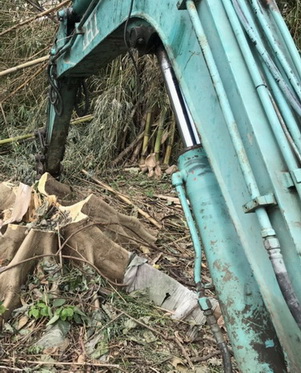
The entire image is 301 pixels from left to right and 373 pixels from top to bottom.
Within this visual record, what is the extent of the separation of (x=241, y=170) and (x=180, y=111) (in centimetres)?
46

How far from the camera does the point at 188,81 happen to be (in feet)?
5.19

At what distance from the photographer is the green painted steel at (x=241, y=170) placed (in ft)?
4.09

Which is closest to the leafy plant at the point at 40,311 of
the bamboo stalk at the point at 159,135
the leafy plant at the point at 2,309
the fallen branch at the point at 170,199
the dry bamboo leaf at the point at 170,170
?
the leafy plant at the point at 2,309

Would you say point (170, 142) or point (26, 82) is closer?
point (170, 142)

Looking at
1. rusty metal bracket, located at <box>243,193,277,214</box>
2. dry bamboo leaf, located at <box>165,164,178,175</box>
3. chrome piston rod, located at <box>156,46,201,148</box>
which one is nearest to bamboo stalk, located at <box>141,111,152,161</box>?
dry bamboo leaf, located at <box>165,164,178,175</box>

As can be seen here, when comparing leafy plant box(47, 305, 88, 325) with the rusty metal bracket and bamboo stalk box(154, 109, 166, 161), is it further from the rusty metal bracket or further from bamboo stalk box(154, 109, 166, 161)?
bamboo stalk box(154, 109, 166, 161)

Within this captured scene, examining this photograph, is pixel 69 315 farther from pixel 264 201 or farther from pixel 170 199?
pixel 170 199

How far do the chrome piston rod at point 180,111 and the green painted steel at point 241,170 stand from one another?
0.23ft

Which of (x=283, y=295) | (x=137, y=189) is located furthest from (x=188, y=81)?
(x=137, y=189)

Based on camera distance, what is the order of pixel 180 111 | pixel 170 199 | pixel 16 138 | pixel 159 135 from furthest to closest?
pixel 159 135
pixel 16 138
pixel 170 199
pixel 180 111

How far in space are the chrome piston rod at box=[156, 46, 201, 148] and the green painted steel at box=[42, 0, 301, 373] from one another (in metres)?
0.07

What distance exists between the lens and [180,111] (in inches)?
66.8

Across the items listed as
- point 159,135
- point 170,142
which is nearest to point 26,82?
point 159,135

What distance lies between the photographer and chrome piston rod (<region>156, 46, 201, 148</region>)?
1652 mm
